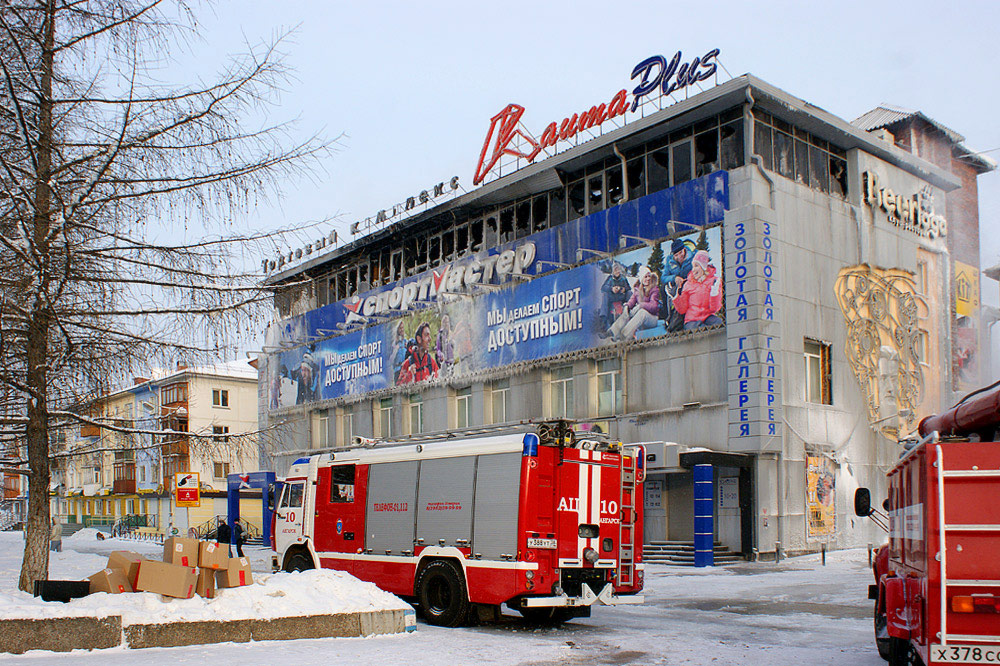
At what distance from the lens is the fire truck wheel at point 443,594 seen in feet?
47.0

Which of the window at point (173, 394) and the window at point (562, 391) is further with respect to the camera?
the window at point (562, 391)

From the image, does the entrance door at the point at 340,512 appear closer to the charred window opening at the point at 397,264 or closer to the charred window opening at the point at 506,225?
the charred window opening at the point at 506,225

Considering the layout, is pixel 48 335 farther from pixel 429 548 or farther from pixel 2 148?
pixel 429 548

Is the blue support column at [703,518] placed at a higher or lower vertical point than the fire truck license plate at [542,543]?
lower

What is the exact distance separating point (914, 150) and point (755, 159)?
20.7 metres

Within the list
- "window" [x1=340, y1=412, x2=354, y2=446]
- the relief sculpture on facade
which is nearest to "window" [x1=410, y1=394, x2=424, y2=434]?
"window" [x1=340, y1=412, x2=354, y2=446]

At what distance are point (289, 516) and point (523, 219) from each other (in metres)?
25.3

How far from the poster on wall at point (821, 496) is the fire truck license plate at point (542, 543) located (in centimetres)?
2025

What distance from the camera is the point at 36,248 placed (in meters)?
10.2

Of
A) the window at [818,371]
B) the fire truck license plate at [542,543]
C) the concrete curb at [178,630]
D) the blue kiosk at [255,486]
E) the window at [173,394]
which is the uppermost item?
the window at [818,371]

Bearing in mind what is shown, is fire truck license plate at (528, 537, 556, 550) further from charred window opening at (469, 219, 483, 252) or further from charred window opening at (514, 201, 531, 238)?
charred window opening at (469, 219, 483, 252)

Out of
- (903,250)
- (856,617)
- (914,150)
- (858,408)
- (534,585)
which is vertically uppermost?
(914,150)

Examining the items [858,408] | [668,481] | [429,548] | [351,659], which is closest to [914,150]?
[858,408]

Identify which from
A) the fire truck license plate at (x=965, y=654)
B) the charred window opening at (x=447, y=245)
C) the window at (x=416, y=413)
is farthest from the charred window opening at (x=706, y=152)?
the fire truck license plate at (x=965, y=654)
